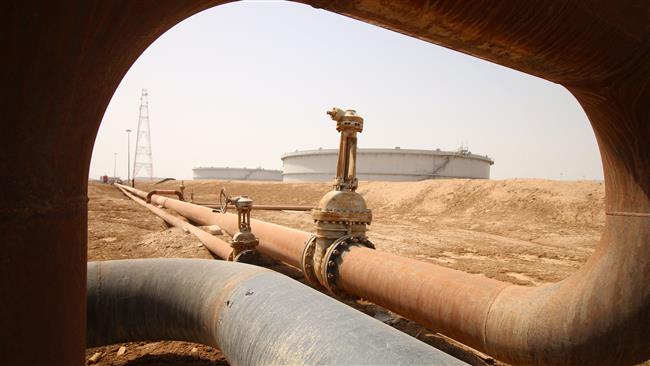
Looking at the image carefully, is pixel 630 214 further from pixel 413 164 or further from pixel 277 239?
pixel 413 164

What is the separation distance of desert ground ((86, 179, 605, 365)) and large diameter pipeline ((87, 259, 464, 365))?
0.32m

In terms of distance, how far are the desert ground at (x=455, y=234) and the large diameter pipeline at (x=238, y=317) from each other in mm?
319

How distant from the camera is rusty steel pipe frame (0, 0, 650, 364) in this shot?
75 centimetres

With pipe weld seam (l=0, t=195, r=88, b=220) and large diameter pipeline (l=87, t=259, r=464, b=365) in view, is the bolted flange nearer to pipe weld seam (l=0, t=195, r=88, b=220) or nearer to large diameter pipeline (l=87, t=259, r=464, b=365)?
large diameter pipeline (l=87, t=259, r=464, b=365)

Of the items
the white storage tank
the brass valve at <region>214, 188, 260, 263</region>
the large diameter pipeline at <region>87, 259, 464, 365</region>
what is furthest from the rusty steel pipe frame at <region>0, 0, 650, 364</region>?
the white storage tank

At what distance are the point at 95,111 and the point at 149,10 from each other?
0.26m

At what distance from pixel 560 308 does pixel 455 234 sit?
8057mm

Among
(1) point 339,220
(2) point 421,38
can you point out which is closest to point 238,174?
(1) point 339,220

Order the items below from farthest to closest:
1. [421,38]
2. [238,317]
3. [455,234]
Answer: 1. [455,234]
2. [238,317]
3. [421,38]

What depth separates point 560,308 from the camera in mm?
1708

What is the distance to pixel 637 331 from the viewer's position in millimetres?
1553

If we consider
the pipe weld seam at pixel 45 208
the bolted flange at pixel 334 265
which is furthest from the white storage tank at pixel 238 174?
the pipe weld seam at pixel 45 208

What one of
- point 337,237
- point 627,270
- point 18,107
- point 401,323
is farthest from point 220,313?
point 401,323

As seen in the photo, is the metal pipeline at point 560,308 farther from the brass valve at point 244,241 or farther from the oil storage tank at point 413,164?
the oil storage tank at point 413,164
